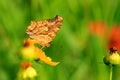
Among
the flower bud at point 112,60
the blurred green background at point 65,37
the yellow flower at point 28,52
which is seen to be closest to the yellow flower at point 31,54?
the yellow flower at point 28,52

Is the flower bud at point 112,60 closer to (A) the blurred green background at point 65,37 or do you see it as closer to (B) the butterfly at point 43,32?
(B) the butterfly at point 43,32

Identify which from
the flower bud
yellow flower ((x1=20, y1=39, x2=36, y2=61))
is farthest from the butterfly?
the flower bud

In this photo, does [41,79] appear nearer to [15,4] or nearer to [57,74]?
[57,74]

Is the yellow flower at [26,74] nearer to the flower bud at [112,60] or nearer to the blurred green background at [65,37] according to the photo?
the flower bud at [112,60]

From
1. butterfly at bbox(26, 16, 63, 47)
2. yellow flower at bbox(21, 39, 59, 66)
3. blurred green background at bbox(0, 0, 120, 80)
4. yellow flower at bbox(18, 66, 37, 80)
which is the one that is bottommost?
yellow flower at bbox(18, 66, 37, 80)

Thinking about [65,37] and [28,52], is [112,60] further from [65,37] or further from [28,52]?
[65,37]

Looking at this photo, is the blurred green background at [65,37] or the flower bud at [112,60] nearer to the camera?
the flower bud at [112,60]

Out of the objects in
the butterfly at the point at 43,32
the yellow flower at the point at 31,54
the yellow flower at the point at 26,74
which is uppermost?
the butterfly at the point at 43,32

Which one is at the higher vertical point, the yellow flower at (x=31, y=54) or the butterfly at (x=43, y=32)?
the butterfly at (x=43, y=32)

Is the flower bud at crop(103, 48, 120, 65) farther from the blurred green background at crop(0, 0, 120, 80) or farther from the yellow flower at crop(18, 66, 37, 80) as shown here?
the blurred green background at crop(0, 0, 120, 80)

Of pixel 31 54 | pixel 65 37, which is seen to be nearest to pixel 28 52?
pixel 31 54

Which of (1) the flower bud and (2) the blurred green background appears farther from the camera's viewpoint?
(2) the blurred green background
